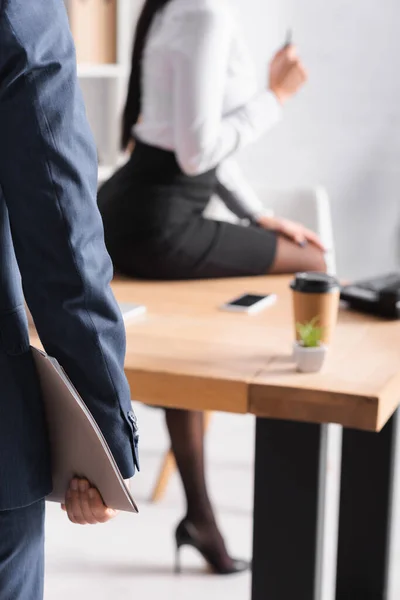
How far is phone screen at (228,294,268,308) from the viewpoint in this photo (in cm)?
183

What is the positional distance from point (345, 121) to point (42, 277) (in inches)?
147

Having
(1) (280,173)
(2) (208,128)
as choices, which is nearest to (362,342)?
(2) (208,128)

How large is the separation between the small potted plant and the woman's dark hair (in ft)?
3.43

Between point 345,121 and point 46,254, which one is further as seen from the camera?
point 345,121

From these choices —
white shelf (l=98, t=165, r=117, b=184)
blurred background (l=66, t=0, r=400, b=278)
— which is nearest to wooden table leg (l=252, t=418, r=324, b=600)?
white shelf (l=98, t=165, r=117, b=184)

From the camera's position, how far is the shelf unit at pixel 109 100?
354 centimetres

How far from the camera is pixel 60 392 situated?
3.38 ft

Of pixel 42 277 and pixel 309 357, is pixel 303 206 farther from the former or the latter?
pixel 42 277

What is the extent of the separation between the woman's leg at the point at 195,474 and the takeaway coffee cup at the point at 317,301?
776mm

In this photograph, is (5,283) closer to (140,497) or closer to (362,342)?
(362,342)

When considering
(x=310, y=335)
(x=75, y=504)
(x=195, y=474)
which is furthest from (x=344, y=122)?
(x=75, y=504)

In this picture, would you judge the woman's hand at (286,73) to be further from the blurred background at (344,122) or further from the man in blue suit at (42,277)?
the blurred background at (344,122)

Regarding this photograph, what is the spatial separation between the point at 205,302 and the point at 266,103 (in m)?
0.61

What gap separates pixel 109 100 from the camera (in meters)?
3.64
